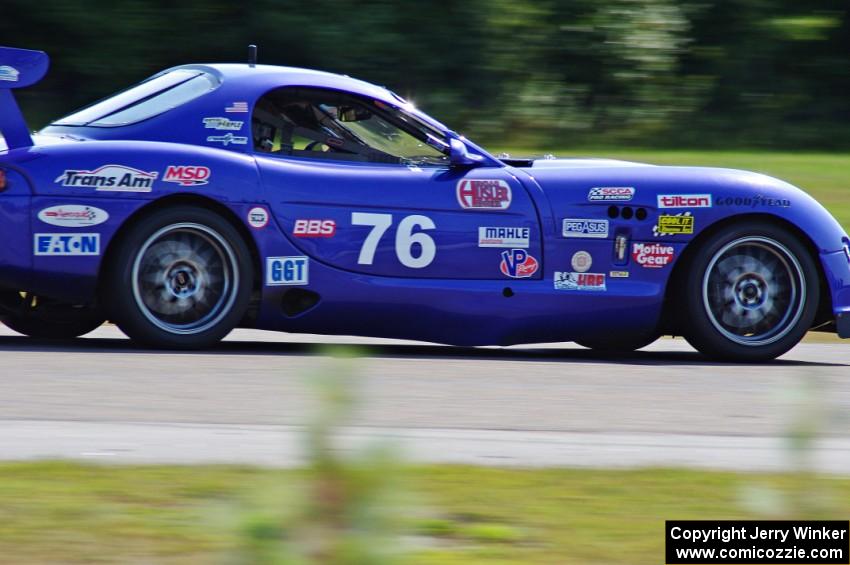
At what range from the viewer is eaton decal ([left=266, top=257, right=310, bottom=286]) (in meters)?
7.10

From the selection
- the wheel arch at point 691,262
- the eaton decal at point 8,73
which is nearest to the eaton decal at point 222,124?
the eaton decal at point 8,73

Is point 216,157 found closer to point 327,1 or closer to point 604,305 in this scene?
point 604,305

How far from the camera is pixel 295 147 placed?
739 cm

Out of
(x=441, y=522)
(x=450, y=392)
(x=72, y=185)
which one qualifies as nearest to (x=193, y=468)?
(x=441, y=522)

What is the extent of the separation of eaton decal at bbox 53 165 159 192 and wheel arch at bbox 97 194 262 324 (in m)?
0.11

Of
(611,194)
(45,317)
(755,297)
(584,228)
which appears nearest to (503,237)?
(584,228)

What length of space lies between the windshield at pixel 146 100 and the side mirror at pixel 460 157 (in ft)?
4.19

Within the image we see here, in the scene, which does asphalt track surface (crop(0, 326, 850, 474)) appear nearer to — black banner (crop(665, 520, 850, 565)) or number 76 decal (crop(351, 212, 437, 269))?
black banner (crop(665, 520, 850, 565))

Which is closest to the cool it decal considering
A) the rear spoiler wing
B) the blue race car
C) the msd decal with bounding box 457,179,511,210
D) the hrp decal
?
the blue race car

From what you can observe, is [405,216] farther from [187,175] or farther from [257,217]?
[187,175]

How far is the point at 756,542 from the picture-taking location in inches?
137

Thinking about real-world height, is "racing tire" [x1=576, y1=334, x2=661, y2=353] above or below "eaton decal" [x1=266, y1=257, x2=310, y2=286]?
below

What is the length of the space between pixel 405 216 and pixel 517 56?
12.7m

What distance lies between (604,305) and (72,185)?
2796 mm
